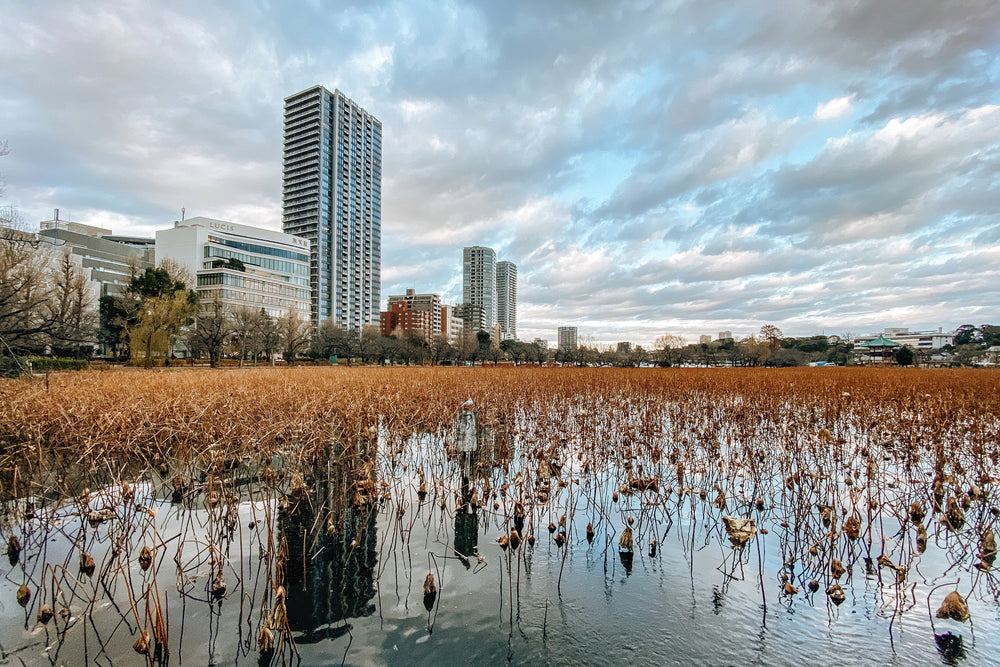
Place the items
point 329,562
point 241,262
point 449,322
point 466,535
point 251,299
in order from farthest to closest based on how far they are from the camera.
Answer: point 449,322 → point 241,262 → point 251,299 → point 466,535 → point 329,562

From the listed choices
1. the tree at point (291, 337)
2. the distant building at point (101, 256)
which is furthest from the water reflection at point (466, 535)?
the distant building at point (101, 256)

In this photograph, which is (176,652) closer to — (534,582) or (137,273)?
(534,582)

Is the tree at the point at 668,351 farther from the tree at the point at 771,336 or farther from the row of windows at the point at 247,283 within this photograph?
the row of windows at the point at 247,283

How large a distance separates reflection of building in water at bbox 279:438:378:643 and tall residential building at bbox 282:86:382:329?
11523 cm

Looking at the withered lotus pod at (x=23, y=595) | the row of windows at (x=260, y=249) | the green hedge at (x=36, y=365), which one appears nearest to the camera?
the withered lotus pod at (x=23, y=595)

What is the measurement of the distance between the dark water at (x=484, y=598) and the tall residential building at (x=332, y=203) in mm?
116287

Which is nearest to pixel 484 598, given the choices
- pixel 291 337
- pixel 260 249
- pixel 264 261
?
pixel 291 337

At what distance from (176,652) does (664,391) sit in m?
17.4

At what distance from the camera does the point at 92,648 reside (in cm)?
307

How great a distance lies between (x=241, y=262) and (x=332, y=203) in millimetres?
46754

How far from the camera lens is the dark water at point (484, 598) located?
316 cm

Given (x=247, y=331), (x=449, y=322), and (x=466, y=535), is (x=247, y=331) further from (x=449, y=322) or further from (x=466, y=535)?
(x=449, y=322)

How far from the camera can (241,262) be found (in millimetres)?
80562

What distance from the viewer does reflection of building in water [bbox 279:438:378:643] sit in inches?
142
